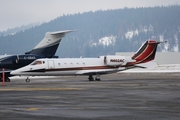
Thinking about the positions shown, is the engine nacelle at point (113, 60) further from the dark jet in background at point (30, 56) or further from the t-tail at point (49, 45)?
the t-tail at point (49, 45)

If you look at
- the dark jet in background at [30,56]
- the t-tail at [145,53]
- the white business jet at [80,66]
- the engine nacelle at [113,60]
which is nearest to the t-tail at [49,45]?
the dark jet in background at [30,56]

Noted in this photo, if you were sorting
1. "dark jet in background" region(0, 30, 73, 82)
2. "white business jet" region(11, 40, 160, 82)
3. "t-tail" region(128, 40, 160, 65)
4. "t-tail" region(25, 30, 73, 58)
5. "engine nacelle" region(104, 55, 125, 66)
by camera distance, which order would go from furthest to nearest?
"t-tail" region(25, 30, 73, 58)
"dark jet in background" region(0, 30, 73, 82)
"t-tail" region(128, 40, 160, 65)
"engine nacelle" region(104, 55, 125, 66)
"white business jet" region(11, 40, 160, 82)

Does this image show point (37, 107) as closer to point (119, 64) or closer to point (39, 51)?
point (119, 64)

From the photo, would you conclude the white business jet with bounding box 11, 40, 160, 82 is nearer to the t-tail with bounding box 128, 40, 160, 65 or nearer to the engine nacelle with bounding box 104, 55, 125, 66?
the engine nacelle with bounding box 104, 55, 125, 66

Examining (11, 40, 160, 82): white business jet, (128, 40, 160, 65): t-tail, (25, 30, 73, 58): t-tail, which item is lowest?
(11, 40, 160, 82): white business jet

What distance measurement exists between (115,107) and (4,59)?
118ft

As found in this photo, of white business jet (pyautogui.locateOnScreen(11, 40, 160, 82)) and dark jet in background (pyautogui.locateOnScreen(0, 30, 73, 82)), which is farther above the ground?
dark jet in background (pyautogui.locateOnScreen(0, 30, 73, 82))

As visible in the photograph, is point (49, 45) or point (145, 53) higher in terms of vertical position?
point (49, 45)

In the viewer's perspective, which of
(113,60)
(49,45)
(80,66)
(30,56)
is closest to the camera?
(80,66)

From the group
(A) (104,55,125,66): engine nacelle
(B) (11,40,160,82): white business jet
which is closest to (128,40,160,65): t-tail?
(B) (11,40,160,82): white business jet

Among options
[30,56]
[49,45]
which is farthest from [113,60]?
[49,45]

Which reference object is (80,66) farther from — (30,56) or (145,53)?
(145,53)

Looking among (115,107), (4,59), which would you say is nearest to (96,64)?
(4,59)

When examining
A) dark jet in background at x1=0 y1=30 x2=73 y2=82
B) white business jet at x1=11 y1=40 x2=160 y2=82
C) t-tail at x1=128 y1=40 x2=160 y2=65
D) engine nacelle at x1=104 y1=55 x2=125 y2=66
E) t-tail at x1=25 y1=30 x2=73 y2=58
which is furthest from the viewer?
t-tail at x1=25 y1=30 x2=73 y2=58
